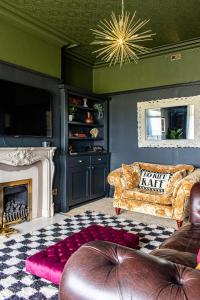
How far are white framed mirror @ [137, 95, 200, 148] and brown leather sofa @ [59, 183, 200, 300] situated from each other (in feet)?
13.3

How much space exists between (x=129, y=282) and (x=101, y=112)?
16.5ft

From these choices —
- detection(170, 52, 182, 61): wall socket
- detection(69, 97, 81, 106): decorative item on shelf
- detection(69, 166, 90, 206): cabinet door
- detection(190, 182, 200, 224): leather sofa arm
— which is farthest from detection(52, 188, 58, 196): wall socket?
detection(170, 52, 182, 61): wall socket

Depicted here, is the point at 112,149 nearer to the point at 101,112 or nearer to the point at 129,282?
the point at 101,112

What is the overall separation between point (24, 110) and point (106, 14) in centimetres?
183

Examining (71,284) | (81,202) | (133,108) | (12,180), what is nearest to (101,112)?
(133,108)

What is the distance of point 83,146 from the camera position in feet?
18.6

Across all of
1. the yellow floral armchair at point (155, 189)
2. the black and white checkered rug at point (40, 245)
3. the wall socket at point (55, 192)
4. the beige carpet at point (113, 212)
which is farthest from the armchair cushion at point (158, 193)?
A: the wall socket at point (55, 192)

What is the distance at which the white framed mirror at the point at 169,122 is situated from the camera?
15.1 ft

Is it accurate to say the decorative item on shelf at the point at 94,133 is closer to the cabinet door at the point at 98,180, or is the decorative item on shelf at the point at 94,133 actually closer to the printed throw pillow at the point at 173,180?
the cabinet door at the point at 98,180

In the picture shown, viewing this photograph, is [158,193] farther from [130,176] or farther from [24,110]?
[24,110]

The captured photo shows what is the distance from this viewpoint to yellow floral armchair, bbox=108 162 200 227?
11.8ft

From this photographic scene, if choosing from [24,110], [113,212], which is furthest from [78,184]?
[24,110]

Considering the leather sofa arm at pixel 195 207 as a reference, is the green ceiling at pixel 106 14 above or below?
above

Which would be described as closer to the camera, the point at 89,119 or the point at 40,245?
the point at 40,245
